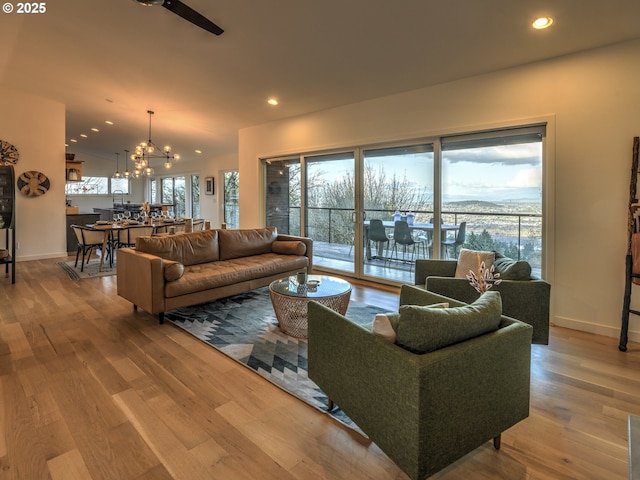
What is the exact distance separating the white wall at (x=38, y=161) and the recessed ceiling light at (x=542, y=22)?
7.96 metres

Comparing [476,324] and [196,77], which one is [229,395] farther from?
[196,77]

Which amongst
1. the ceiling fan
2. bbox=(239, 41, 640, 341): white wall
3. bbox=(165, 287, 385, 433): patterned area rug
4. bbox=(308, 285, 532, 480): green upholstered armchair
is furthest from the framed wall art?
bbox=(308, 285, 532, 480): green upholstered armchair

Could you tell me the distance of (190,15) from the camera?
114 inches

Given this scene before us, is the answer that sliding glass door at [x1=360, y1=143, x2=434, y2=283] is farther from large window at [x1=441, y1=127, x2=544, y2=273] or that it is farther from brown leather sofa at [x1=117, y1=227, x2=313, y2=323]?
brown leather sofa at [x1=117, y1=227, x2=313, y2=323]

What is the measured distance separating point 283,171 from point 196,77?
2317mm

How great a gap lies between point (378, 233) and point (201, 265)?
255 cm

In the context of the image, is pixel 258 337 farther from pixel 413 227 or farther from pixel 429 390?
pixel 413 227

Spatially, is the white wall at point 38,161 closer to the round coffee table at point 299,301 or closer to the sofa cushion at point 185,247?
the sofa cushion at point 185,247

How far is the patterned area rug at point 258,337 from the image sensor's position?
2.35 m

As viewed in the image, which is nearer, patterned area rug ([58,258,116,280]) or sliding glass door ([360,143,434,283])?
sliding glass door ([360,143,434,283])

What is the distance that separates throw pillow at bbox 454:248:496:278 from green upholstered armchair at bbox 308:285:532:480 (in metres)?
1.57

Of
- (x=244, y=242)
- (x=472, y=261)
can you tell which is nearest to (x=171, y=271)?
(x=244, y=242)

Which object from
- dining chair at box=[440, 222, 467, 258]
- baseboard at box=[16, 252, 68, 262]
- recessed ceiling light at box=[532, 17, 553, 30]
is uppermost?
recessed ceiling light at box=[532, 17, 553, 30]

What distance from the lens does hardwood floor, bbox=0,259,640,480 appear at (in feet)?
5.37
